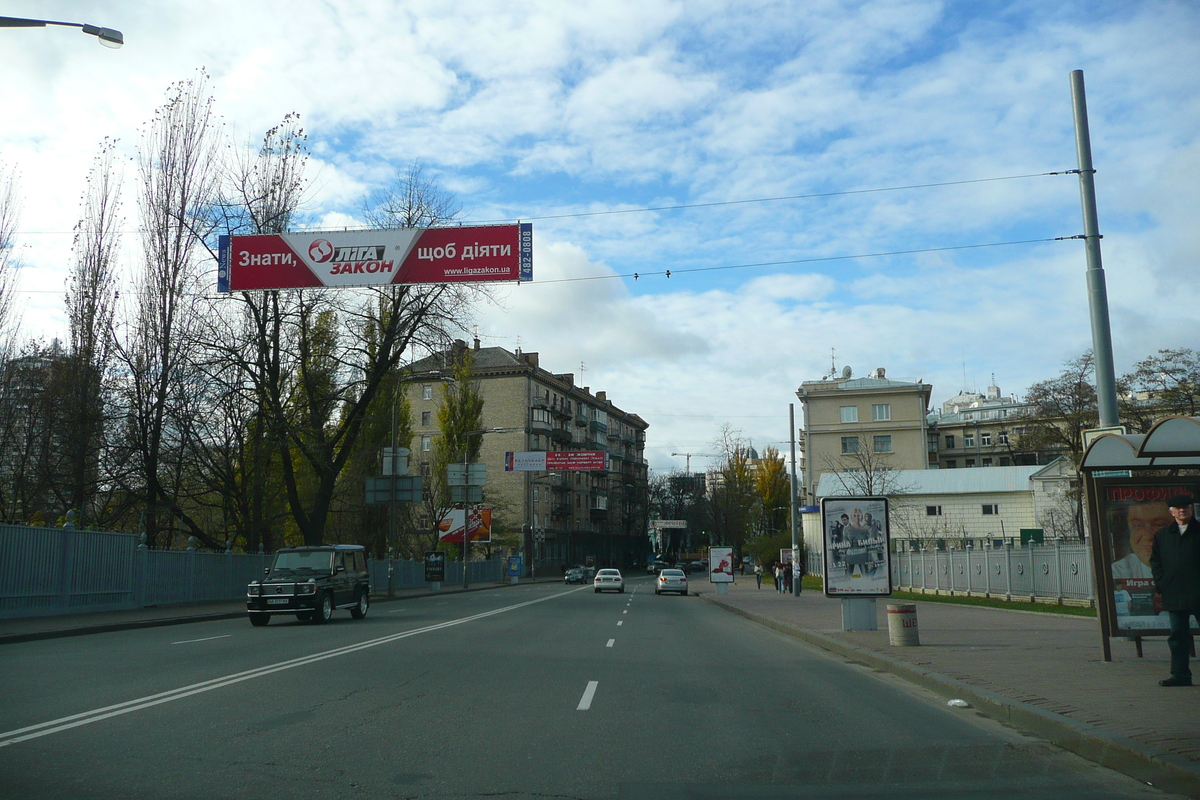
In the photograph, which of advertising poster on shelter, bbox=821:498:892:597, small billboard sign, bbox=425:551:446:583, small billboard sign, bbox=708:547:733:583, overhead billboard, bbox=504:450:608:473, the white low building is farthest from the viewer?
the white low building

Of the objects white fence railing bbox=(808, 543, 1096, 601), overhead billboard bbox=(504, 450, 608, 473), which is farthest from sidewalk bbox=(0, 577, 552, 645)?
overhead billboard bbox=(504, 450, 608, 473)

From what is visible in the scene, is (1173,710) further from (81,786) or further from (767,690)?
(81,786)

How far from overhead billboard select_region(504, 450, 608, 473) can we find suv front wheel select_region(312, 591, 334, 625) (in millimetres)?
26782

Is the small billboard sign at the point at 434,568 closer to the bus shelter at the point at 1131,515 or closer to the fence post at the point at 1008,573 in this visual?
the fence post at the point at 1008,573

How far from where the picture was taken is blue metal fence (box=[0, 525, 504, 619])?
22.4 m

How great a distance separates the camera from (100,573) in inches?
1037

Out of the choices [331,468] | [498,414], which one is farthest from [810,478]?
[331,468]

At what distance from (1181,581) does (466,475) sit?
44.7 meters

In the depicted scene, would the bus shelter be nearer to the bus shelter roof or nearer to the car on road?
the bus shelter roof

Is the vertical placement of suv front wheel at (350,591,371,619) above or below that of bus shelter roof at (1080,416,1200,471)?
below

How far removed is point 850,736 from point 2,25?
42.1 ft

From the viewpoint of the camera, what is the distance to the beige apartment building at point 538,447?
8881 centimetres

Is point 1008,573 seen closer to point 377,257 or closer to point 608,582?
point 608,582

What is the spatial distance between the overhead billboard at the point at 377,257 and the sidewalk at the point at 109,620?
7.79 m
